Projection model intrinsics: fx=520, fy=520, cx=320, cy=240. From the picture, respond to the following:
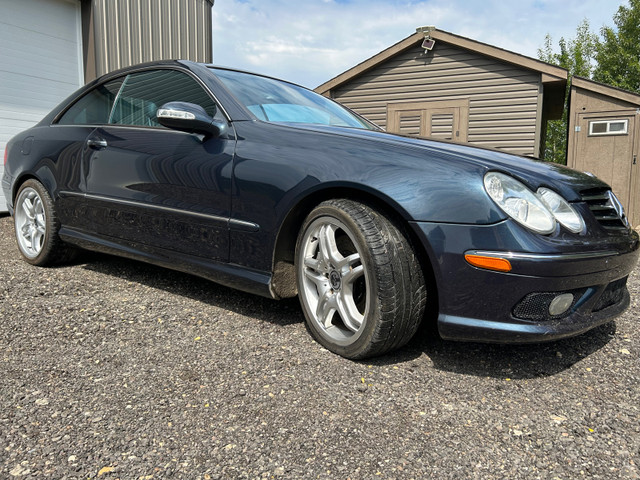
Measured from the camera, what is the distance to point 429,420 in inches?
73.5

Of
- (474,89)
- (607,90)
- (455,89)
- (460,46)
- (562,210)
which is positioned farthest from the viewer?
(455,89)

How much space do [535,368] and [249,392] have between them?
1279 mm

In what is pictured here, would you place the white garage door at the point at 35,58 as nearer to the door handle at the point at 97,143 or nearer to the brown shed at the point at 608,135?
the door handle at the point at 97,143

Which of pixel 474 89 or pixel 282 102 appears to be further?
pixel 474 89

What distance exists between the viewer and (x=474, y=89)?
1021 centimetres

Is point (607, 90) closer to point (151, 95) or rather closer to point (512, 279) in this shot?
point (151, 95)

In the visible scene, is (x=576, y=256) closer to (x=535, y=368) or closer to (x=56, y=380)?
(x=535, y=368)

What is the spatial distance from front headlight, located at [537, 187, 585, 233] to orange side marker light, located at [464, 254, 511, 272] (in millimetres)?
305

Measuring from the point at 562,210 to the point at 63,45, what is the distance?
798 cm

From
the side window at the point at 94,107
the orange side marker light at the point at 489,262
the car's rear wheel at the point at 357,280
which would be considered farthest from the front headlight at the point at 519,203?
the side window at the point at 94,107

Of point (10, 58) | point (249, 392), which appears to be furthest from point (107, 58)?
point (249, 392)

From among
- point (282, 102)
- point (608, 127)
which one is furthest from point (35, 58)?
point (608, 127)

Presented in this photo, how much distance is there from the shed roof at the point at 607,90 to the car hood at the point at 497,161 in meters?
8.03

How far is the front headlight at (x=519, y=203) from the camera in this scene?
2.01 meters
